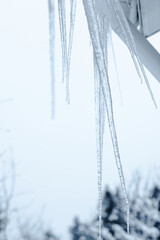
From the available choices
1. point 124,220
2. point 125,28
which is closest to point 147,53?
point 125,28

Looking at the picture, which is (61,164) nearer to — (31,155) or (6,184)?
(31,155)

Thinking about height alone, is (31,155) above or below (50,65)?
above

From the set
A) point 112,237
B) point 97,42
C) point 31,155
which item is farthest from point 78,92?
point 97,42

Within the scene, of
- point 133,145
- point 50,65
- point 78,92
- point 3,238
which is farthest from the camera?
point 133,145

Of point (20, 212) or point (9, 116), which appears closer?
point (20, 212)

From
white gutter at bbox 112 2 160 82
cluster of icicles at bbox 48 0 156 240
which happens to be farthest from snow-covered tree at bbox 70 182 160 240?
cluster of icicles at bbox 48 0 156 240

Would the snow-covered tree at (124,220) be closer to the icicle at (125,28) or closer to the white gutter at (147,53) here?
the white gutter at (147,53)

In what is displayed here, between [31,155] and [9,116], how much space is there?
9.15ft

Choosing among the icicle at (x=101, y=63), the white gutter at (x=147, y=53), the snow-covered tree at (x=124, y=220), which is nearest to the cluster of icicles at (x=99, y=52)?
the icicle at (x=101, y=63)

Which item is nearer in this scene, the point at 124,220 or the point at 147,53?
the point at 147,53

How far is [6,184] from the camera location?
1155 cm

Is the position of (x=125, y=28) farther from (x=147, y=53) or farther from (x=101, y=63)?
(x=147, y=53)

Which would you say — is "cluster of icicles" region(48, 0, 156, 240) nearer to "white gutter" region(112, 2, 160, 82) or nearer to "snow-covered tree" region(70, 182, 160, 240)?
"white gutter" region(112, 2, 160, 82)

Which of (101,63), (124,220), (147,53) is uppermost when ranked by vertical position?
(147,53)
